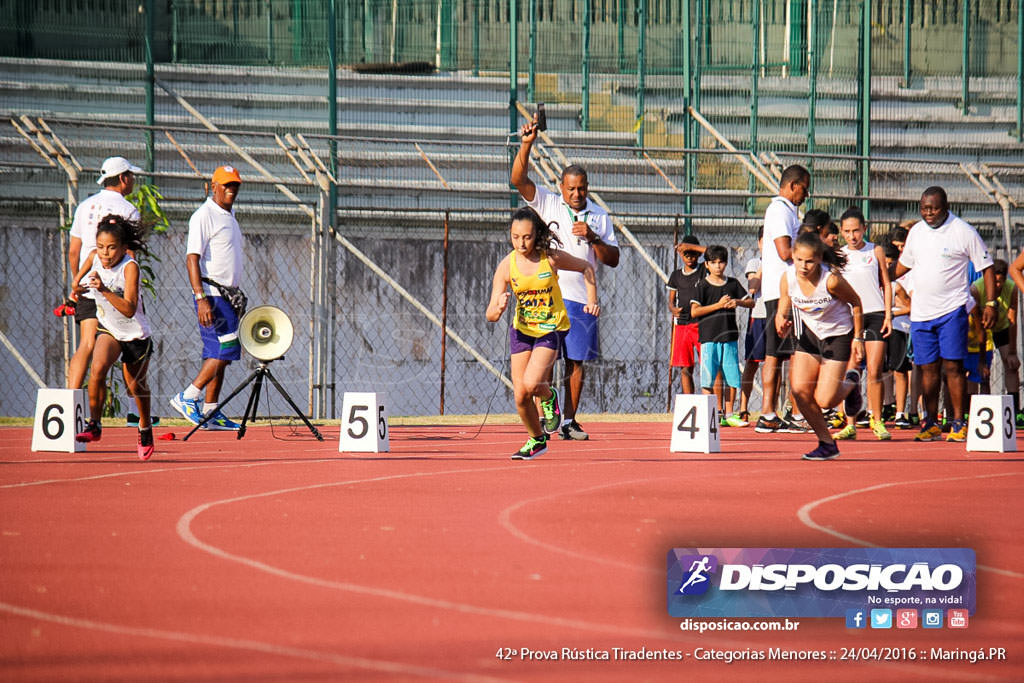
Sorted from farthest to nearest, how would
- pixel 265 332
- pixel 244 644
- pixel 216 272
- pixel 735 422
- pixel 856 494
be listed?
pixel 735 422 → pixel 216 272 → pixel 265 332 → pixel 856 494 → pixel 244 644

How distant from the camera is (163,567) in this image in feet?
18.5

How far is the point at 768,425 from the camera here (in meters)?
13.7

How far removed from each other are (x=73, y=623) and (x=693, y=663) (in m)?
2.00

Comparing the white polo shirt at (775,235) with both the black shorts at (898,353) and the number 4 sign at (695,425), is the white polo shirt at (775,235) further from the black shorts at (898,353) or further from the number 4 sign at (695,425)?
the black shorts at (898,353)

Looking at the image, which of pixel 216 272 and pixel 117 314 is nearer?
pixel 117 314

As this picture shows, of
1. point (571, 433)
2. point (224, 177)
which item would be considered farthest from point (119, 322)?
point (571, 433)

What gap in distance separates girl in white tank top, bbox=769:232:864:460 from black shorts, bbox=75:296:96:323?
204 inches

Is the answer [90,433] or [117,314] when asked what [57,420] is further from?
[117,314]

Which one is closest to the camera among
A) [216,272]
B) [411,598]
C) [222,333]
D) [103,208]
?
[411,598]

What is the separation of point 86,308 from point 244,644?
22.6ft

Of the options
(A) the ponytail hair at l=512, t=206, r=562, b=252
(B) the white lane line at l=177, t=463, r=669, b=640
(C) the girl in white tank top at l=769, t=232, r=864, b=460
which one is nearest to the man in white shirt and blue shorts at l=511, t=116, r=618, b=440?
(A) the ponytail hair at l=512, t=206, r=562, b=252

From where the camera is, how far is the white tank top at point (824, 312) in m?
10.9

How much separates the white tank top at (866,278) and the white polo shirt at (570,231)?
245cm

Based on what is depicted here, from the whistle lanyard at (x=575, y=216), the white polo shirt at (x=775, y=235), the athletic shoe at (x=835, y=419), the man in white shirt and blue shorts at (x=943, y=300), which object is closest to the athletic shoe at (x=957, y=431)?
the man in white shirt and blue shorts at (x=943, y=300)
